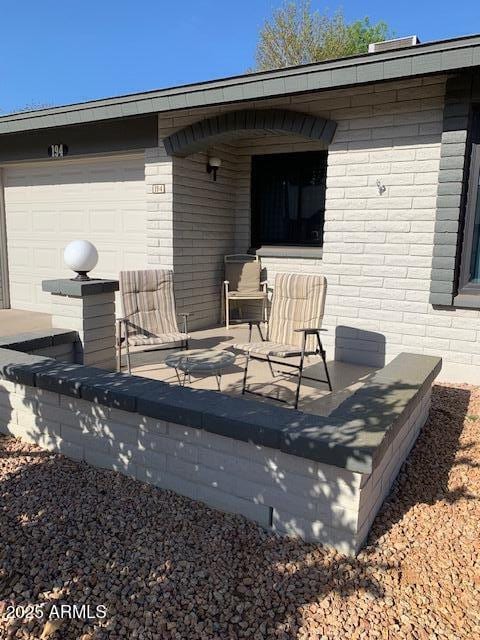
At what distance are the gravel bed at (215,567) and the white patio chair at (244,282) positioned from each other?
4.12 m

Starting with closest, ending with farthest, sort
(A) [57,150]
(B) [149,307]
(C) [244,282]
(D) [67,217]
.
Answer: (B) [149,307] < (C) [244,282] < (A) [57,150] < (D) [67,217]

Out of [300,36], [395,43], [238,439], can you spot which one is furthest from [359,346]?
[300,36]

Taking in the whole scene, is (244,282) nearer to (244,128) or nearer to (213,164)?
(213,164)

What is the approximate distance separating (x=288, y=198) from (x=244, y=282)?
4.38 ft

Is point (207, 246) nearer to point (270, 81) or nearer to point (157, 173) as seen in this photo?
point (157, 173)

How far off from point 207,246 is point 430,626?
5527 millimetres

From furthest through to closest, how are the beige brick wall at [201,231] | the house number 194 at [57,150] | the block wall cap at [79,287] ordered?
1. the house number 194 at [57,150]
2. the beige brick wall at [201,231]
3. the block wall cap at [79,287]

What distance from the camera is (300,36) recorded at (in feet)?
56.3

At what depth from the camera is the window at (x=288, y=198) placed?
22.1ft

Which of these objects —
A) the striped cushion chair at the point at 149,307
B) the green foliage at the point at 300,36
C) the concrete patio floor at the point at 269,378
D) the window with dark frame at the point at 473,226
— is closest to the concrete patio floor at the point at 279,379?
the concrete patio floor at the point at 269,378

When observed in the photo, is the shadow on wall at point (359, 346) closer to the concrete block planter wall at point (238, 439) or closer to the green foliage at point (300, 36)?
the concrete block planter wall at point (238, 439)

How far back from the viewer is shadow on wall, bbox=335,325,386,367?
508 centimetres

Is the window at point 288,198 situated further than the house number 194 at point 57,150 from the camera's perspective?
No

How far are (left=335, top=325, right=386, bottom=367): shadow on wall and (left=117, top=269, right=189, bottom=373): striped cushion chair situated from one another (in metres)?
1.68
